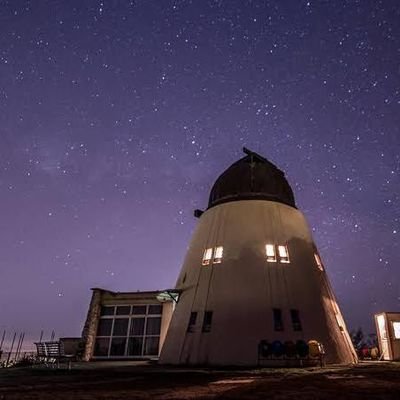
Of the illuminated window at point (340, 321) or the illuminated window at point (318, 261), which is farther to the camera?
the illuminated window at point (318, 261)

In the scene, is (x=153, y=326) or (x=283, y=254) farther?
(x=153, y=326)

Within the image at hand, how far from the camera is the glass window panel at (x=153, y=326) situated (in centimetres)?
2241

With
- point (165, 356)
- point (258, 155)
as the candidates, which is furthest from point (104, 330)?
point (258, 155)

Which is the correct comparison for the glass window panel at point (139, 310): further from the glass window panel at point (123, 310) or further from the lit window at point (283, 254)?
the lit window at point (283, 254)

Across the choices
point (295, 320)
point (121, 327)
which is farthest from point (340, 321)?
point (121, 327)

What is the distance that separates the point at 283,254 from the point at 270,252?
0.78 m

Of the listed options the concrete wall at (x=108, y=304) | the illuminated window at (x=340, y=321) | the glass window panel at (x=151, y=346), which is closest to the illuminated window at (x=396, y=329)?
the illuminated window at (x=340, y=321)

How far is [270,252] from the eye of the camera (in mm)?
17969

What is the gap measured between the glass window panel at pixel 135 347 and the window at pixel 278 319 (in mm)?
10809

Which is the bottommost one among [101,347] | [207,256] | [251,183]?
[101,347]

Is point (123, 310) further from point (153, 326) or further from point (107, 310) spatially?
point (153, 326)

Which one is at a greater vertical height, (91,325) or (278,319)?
(278,319)

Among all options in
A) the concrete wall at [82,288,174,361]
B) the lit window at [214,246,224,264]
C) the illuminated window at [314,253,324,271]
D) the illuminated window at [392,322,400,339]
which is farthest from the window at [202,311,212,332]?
the illuminated window at [392,322,400,339]

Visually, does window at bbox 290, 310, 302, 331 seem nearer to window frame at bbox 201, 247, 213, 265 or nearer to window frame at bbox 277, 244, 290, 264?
window frame at bbox 277, 244, 290, 264
